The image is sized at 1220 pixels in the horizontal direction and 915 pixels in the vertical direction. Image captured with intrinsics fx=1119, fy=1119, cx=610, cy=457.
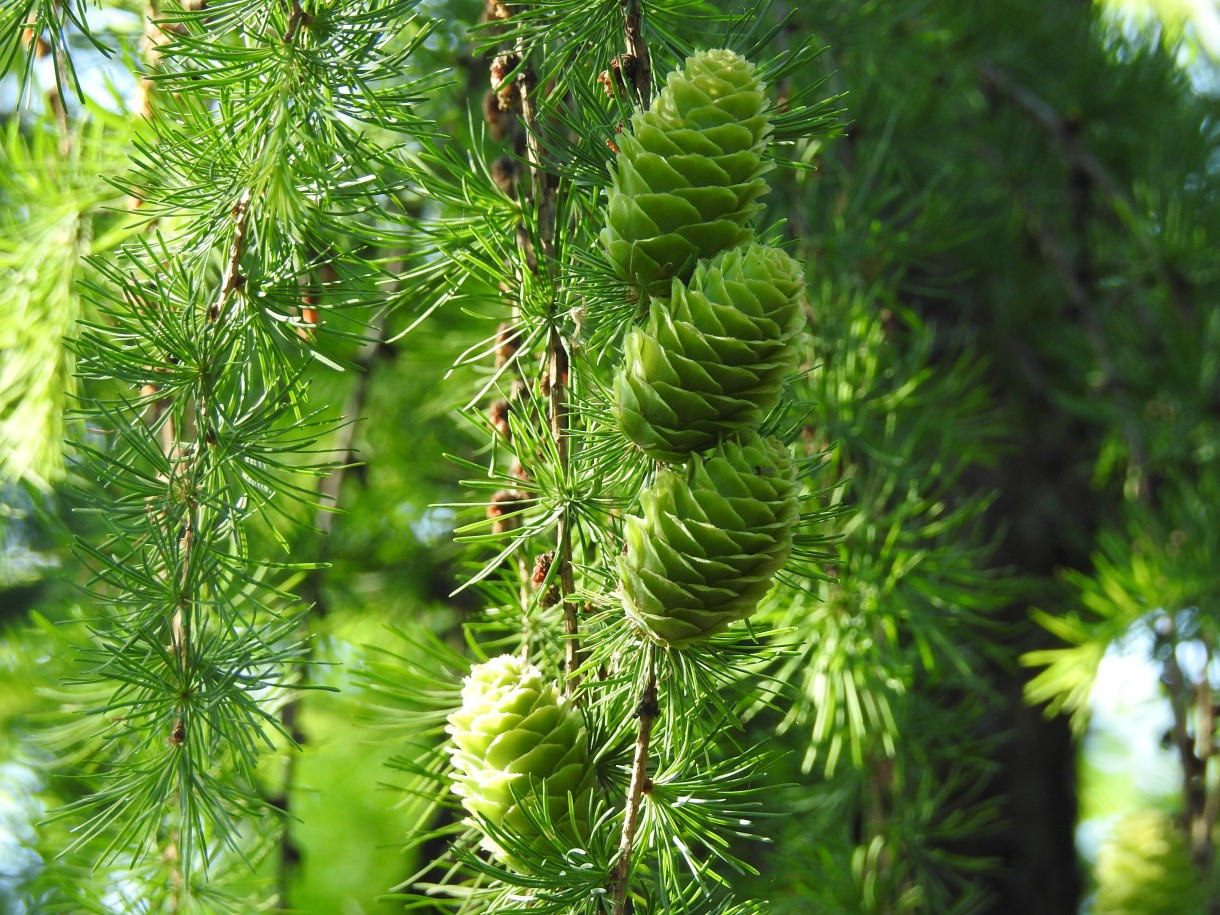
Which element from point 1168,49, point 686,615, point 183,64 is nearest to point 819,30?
point 183,64

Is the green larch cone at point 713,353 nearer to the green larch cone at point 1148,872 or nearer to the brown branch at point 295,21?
the brown branch at point 295,21

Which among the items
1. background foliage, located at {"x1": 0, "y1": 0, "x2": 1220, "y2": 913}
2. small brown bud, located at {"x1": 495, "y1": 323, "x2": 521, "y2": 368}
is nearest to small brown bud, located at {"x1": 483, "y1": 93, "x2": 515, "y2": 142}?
background foliage, located at {"x1": 0, "y1": 0, "x2": 1220, "y2": 913}

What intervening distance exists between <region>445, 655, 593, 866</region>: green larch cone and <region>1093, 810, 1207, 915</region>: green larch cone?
92 cm

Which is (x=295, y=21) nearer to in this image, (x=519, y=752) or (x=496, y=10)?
(x=496, y=10)

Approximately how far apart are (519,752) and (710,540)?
13cm

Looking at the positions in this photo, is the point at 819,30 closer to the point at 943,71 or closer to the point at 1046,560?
the point at 943,71

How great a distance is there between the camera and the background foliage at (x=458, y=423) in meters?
0.48

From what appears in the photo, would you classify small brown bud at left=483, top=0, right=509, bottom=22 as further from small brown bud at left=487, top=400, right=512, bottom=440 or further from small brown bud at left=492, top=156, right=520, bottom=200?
small brown bud at left=487, top=400, right=512, bottom=440

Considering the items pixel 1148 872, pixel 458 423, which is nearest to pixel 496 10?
pixel 458 423

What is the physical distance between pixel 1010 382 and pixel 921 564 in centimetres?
88

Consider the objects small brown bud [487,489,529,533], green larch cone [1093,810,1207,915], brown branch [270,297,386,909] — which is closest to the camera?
small brown bud [487,489,529,533]

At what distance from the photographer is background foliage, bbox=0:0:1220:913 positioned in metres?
0.48

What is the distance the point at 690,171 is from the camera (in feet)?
1.31

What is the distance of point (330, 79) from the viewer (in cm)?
49
